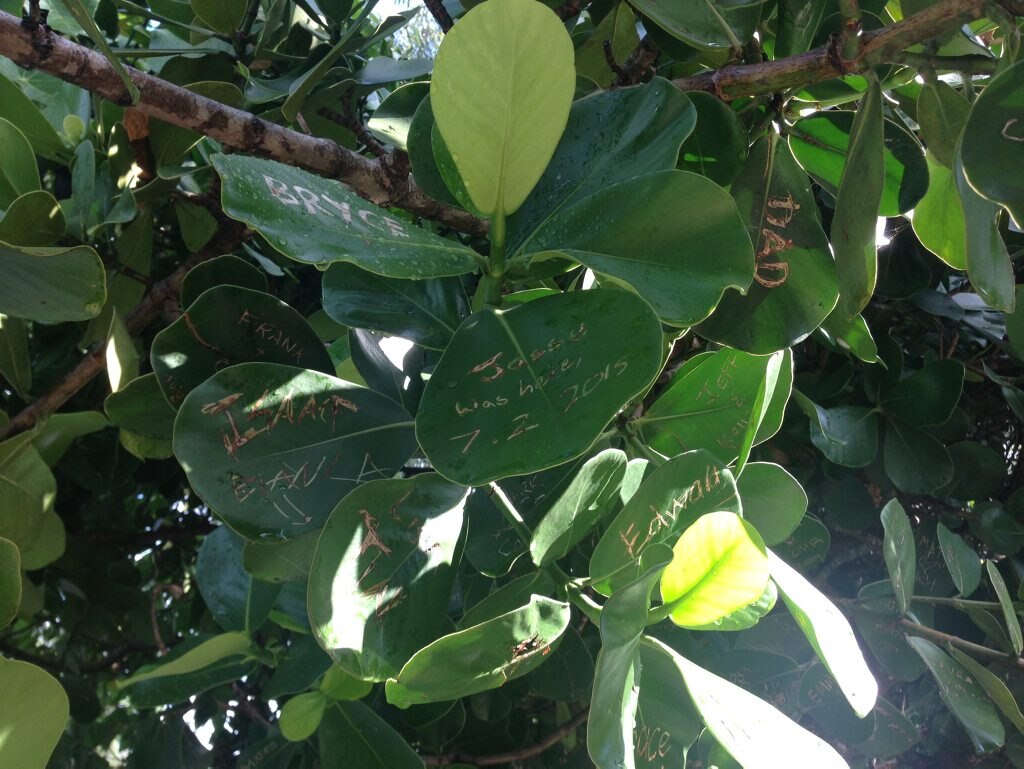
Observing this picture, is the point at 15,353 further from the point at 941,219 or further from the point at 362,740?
the point at 941,219

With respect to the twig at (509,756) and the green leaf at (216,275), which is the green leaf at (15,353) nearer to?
the green leaf at (216,275)

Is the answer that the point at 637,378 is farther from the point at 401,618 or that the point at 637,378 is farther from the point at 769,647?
the point at 769,647

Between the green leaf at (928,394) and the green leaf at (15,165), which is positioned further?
the green leaf at (928,394)

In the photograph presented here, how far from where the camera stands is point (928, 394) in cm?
84

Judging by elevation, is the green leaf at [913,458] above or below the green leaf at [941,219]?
below

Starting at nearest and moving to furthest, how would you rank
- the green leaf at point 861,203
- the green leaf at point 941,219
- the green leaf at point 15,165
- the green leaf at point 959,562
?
the green leaf at point 861,203 < the green leaf at point 941,219 < the green leaf at point 15,165 < the green leaf at point 959,562

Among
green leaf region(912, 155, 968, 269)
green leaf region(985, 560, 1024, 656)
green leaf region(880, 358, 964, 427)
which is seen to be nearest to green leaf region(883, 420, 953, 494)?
green leaf region(880, 358, 964, 427)

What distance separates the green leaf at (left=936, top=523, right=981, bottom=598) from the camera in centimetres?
79

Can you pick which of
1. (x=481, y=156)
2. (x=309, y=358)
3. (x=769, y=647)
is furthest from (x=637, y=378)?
(x=769, y=647)

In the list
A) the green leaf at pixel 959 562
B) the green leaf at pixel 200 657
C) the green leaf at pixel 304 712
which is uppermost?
the green leaf at pixel 200 657

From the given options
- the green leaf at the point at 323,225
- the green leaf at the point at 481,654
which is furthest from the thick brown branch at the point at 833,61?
the green leaf at the point at 481,654

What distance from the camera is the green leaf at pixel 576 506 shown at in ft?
1.33

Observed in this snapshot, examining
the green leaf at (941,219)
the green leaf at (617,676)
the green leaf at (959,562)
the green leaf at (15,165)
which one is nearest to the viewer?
the green leaf at (617,676)

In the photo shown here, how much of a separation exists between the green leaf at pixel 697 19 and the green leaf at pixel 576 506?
27 cm
